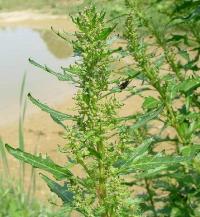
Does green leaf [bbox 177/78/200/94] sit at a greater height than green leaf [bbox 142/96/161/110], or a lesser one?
greater

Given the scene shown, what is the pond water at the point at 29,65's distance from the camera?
14805 millimetres

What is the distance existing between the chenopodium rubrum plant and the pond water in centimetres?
1180

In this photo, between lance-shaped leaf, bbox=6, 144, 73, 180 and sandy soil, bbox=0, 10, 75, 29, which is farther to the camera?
sandy soil, bbox=0, 10, 75, 29

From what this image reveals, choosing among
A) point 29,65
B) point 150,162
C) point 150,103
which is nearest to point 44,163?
point 150,162

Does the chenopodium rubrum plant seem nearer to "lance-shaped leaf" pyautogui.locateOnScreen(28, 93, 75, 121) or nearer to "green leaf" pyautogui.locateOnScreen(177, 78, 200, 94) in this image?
"lance-shaped leaf" pyautogui.locateOnScreen(28, 93, 75, 121)

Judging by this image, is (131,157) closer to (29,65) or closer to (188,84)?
(188,84)

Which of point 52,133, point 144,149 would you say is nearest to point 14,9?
point 52,133

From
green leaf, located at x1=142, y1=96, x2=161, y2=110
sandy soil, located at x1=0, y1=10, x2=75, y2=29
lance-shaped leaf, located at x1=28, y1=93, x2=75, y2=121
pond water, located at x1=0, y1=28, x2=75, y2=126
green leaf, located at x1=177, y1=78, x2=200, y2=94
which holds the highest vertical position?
sandy soil, located at x1=0, y1=10, x2=75, y2=29

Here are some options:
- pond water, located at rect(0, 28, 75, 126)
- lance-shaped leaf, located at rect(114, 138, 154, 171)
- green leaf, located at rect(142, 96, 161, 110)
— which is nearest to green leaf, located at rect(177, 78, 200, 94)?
green leaf, located at rect(142, 96, 161, 110)

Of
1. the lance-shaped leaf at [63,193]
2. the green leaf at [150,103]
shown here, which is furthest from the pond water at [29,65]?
the lance-shaped leaf at [63,193]

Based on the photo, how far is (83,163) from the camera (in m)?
1.37

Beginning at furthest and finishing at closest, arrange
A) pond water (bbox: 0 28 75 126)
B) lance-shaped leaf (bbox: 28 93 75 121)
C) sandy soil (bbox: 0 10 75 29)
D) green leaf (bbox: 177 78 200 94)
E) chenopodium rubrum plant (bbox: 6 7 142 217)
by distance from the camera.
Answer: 1. sandy soil (bbox: 0 10 75 29)
2. pond water (bbox: 0 28 75 126)
3. green leaf (bbox: 177 78 200 94)
4. lance-shaped leaf (bbox: 28 93 75 121)
5. chenopodium rubrum plant (bbox: 6 7 142 217)

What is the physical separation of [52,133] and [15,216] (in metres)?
7.10

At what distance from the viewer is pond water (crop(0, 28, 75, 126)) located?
48.6 feet
